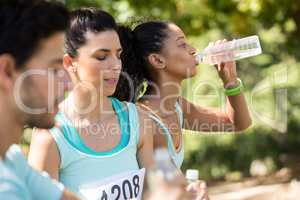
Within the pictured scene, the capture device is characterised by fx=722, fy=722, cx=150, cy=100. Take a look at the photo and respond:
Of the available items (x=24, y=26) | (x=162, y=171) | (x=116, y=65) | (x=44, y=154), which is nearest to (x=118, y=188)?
(x=44, y=154)

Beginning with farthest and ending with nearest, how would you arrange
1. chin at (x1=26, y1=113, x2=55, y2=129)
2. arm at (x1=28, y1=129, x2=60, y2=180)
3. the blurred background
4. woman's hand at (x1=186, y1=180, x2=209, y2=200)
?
the blurred background
arm at (x1=28, y1=129, x2=60, y2=180)
woman's hand at (x1=186, y1=180, x2=209, y2=200)
chin at (x1=26, y1=113, x2=55, y2=129)

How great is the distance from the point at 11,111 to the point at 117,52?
3.60 ft

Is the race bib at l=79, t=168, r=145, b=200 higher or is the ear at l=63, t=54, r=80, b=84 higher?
the ear at l=63, t=54, r=80, b=84

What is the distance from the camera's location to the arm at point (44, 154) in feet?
7.95

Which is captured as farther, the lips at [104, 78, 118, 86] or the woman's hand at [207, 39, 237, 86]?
the woman's hand at [207, 39, 237, 86]

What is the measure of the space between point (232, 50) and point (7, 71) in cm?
177

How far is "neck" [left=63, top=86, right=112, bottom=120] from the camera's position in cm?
262

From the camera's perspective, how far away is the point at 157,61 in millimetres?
3148

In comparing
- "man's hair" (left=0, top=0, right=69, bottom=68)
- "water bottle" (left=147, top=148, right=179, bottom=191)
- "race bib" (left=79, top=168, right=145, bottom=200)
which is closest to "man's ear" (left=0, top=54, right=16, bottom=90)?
"man's hair" (left=0, top=0, right=69, bottom=68)

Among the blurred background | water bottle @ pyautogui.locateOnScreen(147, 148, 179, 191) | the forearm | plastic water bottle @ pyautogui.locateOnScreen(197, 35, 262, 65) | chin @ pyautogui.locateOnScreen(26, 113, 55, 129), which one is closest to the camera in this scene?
water bottle @ pyautogui.locateOnScreen(147, 148, 179, 191)

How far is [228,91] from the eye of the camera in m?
3.35

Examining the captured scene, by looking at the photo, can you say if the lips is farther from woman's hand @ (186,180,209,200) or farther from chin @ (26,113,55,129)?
chin @ (26,113,55,129)

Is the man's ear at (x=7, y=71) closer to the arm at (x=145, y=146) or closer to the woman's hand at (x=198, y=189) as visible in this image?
the woman's hand at (x=198, y=189)

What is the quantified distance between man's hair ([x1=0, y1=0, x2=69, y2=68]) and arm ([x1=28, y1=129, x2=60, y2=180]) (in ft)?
2.56
